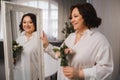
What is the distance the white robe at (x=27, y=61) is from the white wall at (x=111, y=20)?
146 centimetres

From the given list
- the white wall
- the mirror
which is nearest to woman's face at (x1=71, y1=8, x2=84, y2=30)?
the mirror

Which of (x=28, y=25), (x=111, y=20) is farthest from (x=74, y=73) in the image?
(x=111, y=20)

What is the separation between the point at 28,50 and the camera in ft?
5.46

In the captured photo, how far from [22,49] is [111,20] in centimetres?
179

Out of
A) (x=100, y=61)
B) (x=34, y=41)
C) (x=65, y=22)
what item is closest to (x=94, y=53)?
(x=100, y=61)

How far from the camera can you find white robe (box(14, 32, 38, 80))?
154 centimetres

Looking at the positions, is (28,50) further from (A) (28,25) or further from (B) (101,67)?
(B) (101,67)

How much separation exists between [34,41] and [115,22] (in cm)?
162

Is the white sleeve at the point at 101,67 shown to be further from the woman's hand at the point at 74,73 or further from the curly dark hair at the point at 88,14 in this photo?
the curly dark hair at the point at 88,14

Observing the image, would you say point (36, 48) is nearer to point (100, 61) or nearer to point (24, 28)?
point (24, 28)

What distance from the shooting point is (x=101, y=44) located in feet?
4.78

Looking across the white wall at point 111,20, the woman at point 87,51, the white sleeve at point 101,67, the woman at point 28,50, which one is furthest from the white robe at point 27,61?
the white wall at point 111,20

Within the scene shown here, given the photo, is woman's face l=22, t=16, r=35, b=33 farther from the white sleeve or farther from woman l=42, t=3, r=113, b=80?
the white sleeve

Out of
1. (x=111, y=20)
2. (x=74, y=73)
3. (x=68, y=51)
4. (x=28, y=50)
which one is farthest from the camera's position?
(x=111, y=20)
